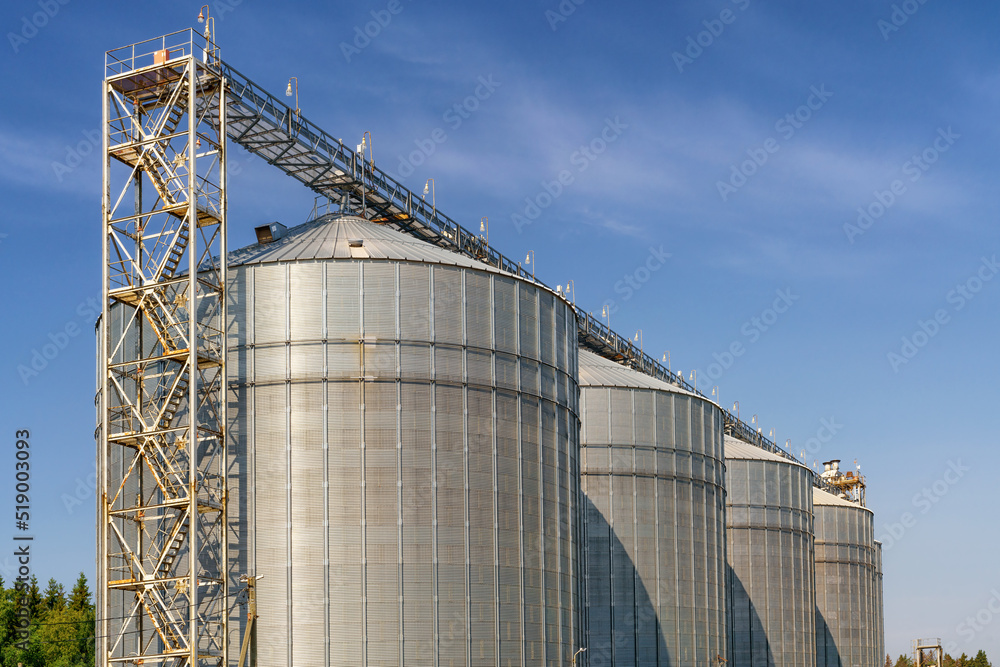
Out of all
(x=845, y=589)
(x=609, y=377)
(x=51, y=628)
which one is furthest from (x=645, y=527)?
(x=51, y=628)

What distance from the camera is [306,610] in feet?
137

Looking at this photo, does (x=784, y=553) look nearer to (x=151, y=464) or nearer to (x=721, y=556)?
(x=721, y=556)

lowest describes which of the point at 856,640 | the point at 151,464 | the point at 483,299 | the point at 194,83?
the point at 856,640

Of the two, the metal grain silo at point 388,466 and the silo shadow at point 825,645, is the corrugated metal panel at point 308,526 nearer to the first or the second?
the metal grain silo at point 388,466

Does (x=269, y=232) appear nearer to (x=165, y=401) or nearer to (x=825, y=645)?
(x=165, y=401)

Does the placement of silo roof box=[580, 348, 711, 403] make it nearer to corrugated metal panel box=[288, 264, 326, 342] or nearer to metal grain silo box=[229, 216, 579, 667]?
metal grain silo box=[229, 216, 579, 667]

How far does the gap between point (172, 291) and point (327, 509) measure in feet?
35.5

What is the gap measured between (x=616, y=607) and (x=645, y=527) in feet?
15.8

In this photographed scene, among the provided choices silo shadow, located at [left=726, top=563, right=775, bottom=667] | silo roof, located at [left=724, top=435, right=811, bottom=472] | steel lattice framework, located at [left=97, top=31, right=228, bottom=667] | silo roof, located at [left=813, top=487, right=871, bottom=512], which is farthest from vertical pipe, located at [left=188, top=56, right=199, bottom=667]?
silo roof, located at [left=813, top=487, right=871, bottom=512]

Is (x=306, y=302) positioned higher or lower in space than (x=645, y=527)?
higher

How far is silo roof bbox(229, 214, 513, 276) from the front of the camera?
4619 cm

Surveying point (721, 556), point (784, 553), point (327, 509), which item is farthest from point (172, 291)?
point (784, 553)

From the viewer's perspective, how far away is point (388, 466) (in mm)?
43094

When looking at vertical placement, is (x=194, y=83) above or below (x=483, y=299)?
above
